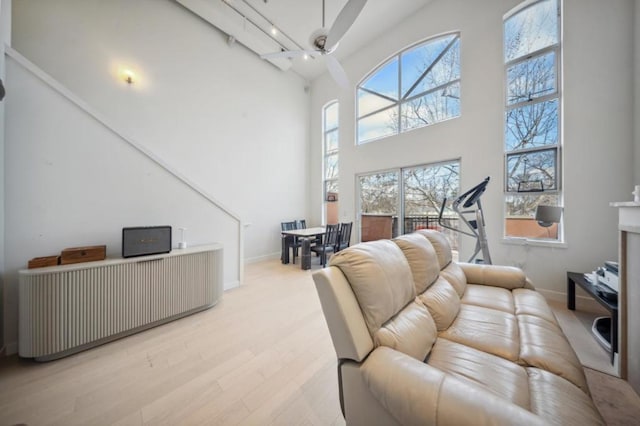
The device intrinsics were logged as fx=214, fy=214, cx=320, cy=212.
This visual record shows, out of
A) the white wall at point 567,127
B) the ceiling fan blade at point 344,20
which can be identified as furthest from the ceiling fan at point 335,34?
the white wall at point 567,127

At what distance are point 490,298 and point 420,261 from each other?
81 centimetres

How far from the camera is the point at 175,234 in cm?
273

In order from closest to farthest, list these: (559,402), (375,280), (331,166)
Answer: (559,402), (375,280), (331,166)

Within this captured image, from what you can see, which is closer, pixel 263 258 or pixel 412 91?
pixel 412 91

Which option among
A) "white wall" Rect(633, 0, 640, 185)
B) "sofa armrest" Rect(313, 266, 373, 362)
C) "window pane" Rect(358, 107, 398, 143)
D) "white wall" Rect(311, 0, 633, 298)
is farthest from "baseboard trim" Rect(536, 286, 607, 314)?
"window pane" Rect(358, 107, 398, 143)

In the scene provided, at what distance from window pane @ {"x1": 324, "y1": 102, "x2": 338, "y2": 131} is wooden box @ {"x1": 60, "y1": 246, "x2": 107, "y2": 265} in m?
5.71

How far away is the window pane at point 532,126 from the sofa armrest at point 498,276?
228cm

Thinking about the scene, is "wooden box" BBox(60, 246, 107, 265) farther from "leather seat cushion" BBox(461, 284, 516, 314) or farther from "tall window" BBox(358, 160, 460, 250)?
"tall window" BBox(358, 160, 460, 250)

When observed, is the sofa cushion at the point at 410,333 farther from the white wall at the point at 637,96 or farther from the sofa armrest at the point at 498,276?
the white wall at the point at 637,96

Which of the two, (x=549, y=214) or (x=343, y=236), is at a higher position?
(x=549, y=214)

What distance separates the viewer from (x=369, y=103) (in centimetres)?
537

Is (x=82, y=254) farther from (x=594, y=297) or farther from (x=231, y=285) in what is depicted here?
(x=594, y=297)

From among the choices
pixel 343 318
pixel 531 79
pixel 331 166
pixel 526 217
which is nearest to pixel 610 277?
pixel 526 217

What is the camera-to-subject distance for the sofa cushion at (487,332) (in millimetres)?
1194
